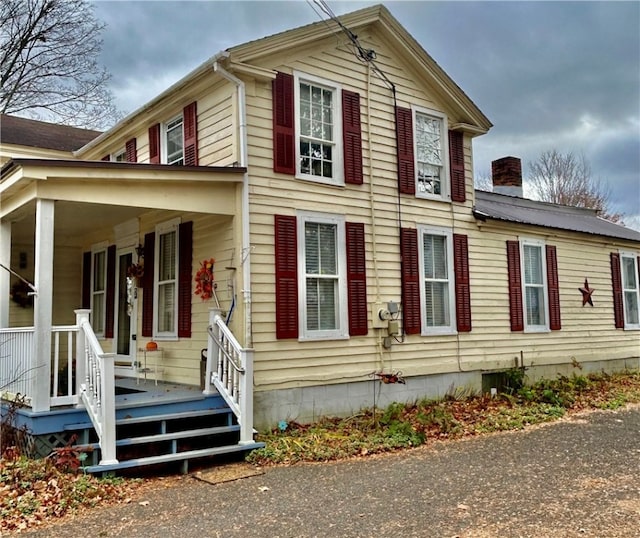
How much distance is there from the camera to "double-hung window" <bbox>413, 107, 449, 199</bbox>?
10.0 meters

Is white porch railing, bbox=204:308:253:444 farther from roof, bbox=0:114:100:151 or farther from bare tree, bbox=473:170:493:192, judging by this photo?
bare tree, bbox=473:170:493:192

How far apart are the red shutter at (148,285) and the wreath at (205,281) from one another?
125cm

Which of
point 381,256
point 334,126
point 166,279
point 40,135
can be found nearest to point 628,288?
point 381,256

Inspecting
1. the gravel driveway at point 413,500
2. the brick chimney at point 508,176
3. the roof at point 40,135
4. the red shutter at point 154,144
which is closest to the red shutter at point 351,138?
the red shutter at point 154,144

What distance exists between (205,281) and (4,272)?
8.33 ft

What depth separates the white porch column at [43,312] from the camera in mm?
5953

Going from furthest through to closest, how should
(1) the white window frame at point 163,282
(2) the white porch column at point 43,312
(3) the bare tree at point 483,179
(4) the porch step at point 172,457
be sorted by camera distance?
(3) the bare tree at point 483,179
(1) the white window frame at point 163,282
(2) the white porch column at point 43,312
(4) the porch step at point 172,457

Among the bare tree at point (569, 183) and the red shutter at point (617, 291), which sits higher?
the bare tree at point (569, 183)

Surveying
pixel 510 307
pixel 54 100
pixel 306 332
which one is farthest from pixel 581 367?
pixel 54 100

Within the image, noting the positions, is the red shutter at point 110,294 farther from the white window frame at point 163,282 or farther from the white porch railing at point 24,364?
the white porch railing at point 24,364

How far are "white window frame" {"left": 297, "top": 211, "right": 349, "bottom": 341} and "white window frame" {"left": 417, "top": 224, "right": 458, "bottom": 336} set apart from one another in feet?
5.48

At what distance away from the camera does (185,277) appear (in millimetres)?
8383

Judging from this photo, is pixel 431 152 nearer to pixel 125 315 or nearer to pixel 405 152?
pixel 405 152

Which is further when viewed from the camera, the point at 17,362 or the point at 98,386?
the point at 17,362
